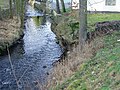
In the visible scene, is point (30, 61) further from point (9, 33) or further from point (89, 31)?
point (9, 33)

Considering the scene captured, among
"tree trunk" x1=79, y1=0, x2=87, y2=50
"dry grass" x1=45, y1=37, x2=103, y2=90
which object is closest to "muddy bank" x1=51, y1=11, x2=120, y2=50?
"tree trunk" x1=79, y1=0, x2=87, y2=50

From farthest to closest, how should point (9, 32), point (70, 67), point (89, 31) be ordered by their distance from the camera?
point (9, 32), point (89, 31), point (70, 67)

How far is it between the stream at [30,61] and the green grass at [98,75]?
8.24 feet

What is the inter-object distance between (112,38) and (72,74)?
16.5ft

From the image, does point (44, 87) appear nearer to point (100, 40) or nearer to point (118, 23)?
point (100, 40)

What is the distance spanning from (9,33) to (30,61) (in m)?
6.04

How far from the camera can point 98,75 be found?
10242mm

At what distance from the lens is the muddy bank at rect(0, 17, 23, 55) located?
74.4 ft

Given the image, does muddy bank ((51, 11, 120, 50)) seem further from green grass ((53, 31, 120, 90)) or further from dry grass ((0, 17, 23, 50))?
green grass ((53, 31, 120, 90))

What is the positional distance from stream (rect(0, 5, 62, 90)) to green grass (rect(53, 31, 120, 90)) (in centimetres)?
251

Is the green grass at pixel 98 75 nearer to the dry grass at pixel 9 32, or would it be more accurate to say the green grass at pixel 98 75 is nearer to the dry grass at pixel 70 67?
the dry grass at pixel 70 67

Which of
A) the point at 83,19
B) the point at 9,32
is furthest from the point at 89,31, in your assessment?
the point at 9,32

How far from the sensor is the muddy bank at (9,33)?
2268 centimetres

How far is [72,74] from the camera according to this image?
1180 centimetres
